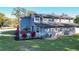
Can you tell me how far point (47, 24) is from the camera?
19.9 ft

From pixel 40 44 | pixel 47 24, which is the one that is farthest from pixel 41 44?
pixel 47 24

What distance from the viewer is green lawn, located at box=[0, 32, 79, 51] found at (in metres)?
6.07

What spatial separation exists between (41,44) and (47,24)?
0.67ft

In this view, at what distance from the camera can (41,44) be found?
610 cm

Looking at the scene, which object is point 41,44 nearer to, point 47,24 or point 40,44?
point 40,44

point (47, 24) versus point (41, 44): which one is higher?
point (47, 24)

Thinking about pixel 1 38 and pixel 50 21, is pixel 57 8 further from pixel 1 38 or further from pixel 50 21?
pixel 1 38

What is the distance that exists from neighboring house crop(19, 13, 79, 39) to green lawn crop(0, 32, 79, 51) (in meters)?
0.07

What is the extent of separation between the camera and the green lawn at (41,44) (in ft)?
19.9

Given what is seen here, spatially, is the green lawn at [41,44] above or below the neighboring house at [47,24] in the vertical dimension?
below

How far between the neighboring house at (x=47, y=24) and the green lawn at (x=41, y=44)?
0.23ft

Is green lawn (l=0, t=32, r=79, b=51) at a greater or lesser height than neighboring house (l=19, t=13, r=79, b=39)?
lesser
